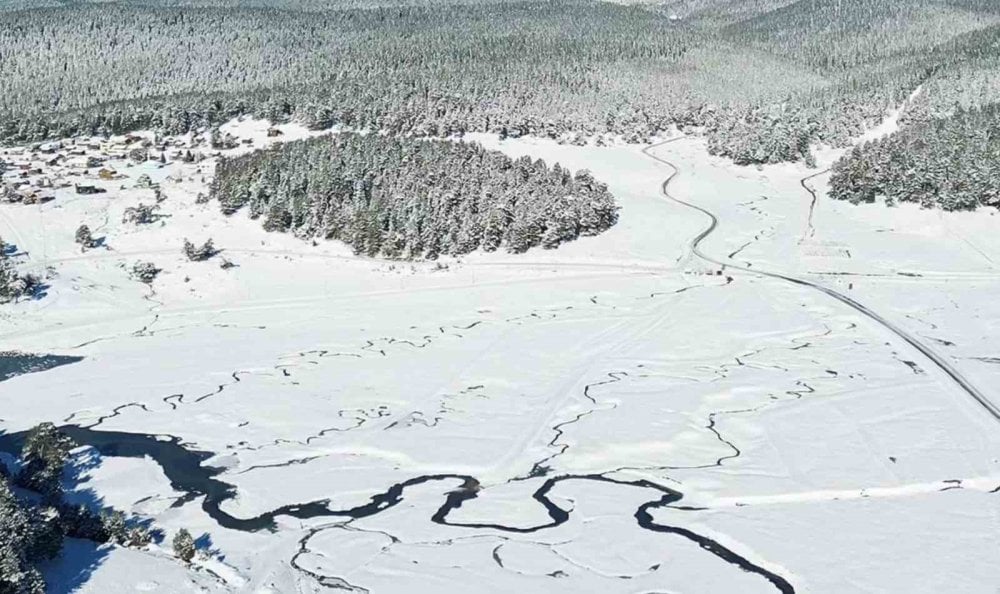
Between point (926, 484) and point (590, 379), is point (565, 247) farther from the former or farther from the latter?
point (926, 484)

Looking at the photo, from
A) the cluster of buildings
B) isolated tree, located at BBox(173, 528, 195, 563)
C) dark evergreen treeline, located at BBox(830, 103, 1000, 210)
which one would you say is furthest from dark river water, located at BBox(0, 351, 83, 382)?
dark evergreen treeline, located at BBox(830, 103, 1000, 210)

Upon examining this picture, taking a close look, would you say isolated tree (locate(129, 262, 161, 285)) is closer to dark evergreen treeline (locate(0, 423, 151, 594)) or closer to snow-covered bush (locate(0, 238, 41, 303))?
Result: snow-covered bush (locate(0, 238, 41, 303))

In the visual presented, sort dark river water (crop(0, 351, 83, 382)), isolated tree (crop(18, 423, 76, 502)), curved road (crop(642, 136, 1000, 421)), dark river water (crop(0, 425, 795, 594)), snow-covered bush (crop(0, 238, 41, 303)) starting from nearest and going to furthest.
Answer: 1. dark river water (crop(0, 425, 795, 594))
2. isolated tree (crop(18, 423, 76, 502))
3. curved road (crop(642, 136, 1000, 421))
4. dark river water (crop(0, 351, 83, 382))
5. snow-covered bush (crop(0, 238, 41, 303))

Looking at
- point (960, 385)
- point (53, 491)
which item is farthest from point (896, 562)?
point (53, 491)

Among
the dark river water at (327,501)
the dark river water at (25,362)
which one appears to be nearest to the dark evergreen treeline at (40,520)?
the dark river water at (327,501)

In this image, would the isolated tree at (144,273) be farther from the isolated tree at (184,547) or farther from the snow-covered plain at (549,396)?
the isolated tree at (184,547)

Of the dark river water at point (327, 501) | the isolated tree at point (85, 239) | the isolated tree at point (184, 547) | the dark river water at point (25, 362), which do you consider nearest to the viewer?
the isolated tree at point (184, 547)
